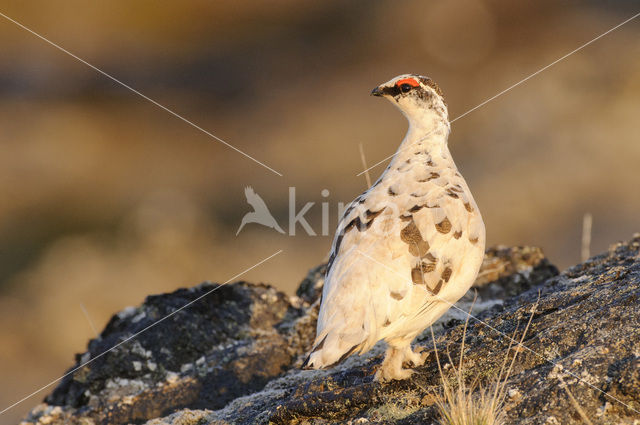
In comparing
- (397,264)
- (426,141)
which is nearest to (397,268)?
(397,264)

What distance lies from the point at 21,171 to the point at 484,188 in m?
11.0

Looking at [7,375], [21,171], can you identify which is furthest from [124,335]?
[21,171]

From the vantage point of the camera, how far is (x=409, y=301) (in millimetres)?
3893

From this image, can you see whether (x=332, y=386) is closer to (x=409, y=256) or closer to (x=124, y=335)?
(x=409, y=256)

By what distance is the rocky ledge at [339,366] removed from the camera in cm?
320

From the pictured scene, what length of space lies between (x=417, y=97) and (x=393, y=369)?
76.9 inches

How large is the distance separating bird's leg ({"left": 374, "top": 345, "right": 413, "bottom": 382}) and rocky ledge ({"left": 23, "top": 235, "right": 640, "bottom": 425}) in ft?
0.20

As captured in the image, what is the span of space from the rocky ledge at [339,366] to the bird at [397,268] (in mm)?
224

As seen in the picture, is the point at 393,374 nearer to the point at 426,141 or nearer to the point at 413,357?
the point at 413,357

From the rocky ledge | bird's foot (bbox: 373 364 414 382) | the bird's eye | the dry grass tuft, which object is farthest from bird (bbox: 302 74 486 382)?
the bird's eye

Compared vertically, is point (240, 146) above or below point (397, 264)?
above

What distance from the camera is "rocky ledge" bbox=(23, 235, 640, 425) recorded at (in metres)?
3.20

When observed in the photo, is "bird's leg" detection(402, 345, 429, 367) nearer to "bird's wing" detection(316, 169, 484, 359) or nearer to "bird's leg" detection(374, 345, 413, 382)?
"bird's leg" detection(374, 345, 413, 382)

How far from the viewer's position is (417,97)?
4996 mm
